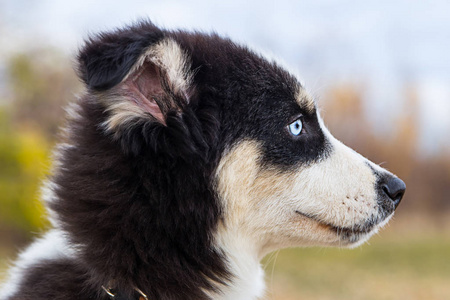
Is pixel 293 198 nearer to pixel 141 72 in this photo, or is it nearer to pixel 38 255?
pixel 141 72

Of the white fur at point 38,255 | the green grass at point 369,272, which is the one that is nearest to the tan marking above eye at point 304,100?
the white fur at point 38,255

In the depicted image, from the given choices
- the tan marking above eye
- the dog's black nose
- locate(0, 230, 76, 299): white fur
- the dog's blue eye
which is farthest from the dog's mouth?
locate(0, 230, 76, 299): white fur

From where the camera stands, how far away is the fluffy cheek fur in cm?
295

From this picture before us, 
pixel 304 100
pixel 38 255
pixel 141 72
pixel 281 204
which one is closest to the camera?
pixel 141 72

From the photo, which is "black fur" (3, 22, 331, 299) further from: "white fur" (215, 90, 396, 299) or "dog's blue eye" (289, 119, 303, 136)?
"dog's blue eye" (289, 119, 303, 136)

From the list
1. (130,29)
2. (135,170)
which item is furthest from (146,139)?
(130,29)

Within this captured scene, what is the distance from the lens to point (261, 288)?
136 inches

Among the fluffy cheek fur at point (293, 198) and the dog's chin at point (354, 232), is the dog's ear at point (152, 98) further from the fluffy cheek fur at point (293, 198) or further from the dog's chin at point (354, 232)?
the dog's chin at point (354, 232)

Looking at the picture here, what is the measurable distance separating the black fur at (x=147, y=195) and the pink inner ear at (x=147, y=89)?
0.08 m

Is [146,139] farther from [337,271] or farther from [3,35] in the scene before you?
[3,35]

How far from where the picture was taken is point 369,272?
13.8 metres

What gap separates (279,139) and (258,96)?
29 cm

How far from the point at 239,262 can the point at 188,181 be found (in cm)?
62

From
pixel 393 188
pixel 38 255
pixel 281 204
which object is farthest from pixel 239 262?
pixel 38 255
